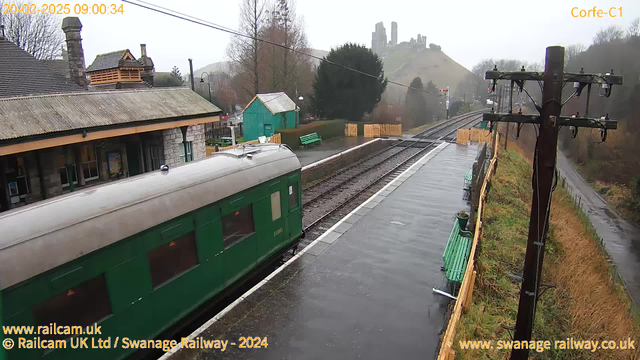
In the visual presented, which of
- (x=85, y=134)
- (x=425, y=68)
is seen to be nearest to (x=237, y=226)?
(x=85, y=134)

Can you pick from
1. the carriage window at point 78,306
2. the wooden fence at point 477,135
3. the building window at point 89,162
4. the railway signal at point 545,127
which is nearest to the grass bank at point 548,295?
the railway signal at point 545,127

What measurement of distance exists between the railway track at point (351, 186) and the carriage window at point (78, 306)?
6.49 metres

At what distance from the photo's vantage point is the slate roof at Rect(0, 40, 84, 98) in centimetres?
1444

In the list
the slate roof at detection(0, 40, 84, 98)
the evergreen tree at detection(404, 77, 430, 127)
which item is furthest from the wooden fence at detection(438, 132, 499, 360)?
the evergreen tree at detection(404, 77, 430, 127)

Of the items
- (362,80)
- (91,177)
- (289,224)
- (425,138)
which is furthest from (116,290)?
(362,80)

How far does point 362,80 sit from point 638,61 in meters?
30.1

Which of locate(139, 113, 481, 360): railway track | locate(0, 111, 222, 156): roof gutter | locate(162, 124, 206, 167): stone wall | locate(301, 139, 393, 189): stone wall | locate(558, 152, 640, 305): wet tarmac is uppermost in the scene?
locate(0, 111, 222, 156): roof gutter

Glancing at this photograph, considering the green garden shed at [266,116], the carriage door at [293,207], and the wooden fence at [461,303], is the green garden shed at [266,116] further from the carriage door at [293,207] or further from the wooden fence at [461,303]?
the wooden fence at [461,303]

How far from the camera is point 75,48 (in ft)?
62.4

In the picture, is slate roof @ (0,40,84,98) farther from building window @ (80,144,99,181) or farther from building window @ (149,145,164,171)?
building window @ (149,145,164,171)

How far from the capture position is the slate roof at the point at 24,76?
568 inches

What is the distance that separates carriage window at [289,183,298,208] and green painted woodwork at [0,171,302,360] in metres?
0.79

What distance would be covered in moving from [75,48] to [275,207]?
1545 centimetres

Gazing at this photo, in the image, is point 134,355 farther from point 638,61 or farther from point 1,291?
point 638,61
